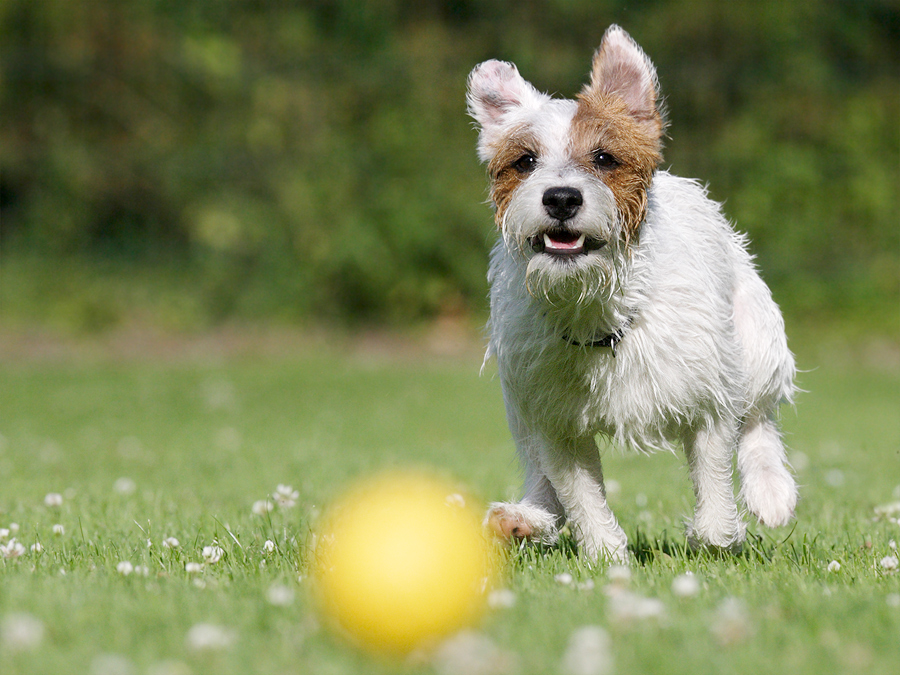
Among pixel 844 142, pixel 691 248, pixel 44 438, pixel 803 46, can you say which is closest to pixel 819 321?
pixel 844 142

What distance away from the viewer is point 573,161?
3.98 metres

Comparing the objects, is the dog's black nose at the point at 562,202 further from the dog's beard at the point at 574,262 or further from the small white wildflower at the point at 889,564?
the small white wildflower at the point at 889,564

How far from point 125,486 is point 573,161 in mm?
3649

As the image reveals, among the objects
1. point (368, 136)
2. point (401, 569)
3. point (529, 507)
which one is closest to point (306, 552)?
point (401, 569)

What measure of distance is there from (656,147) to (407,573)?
192 cm

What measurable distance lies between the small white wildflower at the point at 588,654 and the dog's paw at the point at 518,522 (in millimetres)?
1552

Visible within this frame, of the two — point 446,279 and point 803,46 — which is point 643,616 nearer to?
point 446,279

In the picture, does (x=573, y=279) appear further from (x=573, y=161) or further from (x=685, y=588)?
(x=685, y=588)

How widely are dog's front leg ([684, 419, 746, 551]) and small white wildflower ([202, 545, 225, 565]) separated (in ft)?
5.87

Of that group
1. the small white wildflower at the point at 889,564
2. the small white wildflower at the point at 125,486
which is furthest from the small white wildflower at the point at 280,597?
the small white wildflower at the point at 125,486

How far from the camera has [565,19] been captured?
18.3 metres

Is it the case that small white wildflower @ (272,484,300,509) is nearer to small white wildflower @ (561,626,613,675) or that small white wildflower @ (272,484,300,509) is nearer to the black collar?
the black collar

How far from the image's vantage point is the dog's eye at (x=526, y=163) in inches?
160

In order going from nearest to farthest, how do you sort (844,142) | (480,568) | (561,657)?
(561,657) < (480,568) < (844,142)
